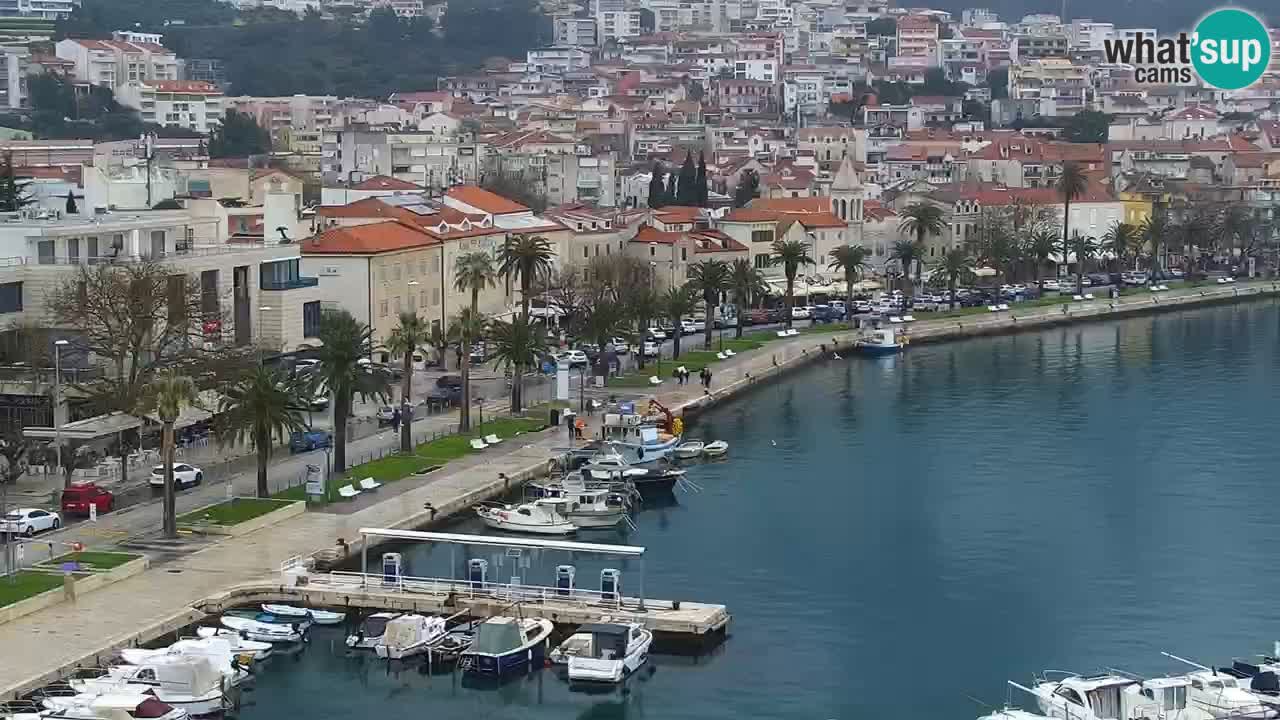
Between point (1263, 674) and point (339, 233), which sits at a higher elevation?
point (339, 233)

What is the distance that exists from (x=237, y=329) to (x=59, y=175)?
35.3m

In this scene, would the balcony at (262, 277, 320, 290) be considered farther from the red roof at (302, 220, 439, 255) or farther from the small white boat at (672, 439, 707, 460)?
the small white boat at (672, 439, 707, 460)

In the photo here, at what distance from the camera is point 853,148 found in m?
111

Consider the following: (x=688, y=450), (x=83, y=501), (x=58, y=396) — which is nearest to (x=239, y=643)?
(x=83, y=501)

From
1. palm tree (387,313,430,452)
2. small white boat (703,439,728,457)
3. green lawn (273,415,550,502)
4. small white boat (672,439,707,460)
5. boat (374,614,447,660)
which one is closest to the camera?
boat (374,614,447,660)

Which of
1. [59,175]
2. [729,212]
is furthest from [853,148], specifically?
[59,175]

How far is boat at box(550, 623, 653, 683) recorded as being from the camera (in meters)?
28.6

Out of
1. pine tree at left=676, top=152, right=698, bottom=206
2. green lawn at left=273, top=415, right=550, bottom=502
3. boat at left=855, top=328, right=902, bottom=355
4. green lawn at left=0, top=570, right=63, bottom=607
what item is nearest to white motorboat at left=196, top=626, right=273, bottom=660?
green lawn at left=0, top=570, right=63, bottom=607

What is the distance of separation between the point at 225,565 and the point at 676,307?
86.7 feet

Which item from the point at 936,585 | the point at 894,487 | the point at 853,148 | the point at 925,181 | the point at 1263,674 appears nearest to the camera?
the point at 1263,674

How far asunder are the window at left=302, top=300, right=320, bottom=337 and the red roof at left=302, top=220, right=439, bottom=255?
561 centimetres

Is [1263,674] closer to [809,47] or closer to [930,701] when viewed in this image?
[930,701]

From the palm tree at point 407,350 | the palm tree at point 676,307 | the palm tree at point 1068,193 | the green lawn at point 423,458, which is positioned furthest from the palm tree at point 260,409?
the palm tree at point 1068,193

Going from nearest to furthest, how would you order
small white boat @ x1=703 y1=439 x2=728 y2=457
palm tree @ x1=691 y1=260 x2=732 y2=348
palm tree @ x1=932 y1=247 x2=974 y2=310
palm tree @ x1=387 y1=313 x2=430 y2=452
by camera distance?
1. palm tree @ x1=387 y1=313 x2=430 y2=452
2. small white boat @ x1=703 y1=439 x2=728 y2=457
3. palm tree @ x1=691 y1=260 x2=732 y2=348
4. palm tree @ x1=932 y1=247 x2=974 y2=310
